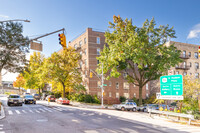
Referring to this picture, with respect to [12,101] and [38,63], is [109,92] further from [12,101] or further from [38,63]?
[38,63]

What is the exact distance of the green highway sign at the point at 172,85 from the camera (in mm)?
15549

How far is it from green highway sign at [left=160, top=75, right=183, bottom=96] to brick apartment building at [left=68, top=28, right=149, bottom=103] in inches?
1054

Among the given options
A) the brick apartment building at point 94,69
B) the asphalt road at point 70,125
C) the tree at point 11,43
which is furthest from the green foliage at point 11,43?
the brick apartment building at point 94,69

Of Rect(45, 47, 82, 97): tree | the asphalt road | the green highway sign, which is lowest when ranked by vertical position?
the asphalt road

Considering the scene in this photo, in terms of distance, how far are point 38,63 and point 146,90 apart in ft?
125

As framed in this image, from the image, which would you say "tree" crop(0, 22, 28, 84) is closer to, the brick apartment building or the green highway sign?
the green highway sign

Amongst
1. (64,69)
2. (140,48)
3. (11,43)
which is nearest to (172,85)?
(140,48)

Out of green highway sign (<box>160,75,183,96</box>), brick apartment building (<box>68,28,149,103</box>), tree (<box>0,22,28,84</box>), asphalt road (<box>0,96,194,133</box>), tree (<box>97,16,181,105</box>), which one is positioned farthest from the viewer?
brick apartment building (<box>68,28,149,103</box>)

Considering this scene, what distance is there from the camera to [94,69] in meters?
44.9

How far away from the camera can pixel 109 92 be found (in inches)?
1822

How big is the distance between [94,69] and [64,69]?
299 inches

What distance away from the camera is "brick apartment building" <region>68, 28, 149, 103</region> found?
4445 cm

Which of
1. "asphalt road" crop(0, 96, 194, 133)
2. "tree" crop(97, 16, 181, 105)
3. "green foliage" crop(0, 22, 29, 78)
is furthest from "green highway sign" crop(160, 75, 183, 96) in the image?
"green foliage" crop(0, 22, 29, 78)

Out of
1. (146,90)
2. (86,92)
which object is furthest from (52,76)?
(146,90)
